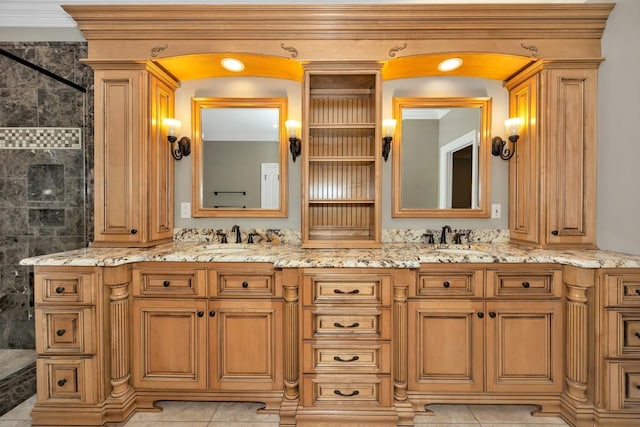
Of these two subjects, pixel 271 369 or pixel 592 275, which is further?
pixel 271 369

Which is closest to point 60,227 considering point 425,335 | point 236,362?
point 236,362

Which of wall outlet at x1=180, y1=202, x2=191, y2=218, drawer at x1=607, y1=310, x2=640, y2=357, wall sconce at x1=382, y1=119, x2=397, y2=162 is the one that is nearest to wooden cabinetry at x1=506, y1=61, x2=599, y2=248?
drawer at x1=607, y1=310, x2=640, y2=357

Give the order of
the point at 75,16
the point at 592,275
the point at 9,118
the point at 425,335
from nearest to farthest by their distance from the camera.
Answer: the point at 592,275
the point at 425,335
the point at 75,16
the point at 9,118

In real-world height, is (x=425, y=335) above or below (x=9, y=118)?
below

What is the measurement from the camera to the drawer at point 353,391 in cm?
177

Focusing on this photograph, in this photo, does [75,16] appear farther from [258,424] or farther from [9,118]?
[258,424]

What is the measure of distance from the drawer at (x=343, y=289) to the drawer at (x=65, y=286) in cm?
117

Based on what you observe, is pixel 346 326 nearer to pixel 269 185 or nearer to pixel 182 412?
pixel 182 412

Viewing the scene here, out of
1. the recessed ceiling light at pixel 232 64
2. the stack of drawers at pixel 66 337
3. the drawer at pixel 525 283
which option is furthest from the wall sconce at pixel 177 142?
the drawer at pixel 525 283

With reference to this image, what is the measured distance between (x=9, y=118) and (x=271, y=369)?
2.64 metres

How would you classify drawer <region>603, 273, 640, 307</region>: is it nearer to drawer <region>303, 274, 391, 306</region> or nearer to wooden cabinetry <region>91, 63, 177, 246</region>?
drawer <region>303, 274, 391, 306</region>

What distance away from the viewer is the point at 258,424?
1.84 metres

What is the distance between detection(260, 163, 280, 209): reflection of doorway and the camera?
2.55m

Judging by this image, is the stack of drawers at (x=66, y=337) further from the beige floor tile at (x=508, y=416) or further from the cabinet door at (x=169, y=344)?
the beige floor tile at (x=508, y=416)
